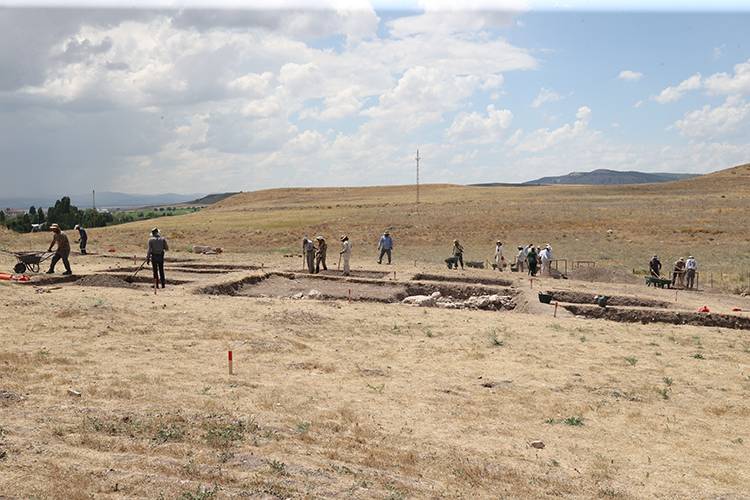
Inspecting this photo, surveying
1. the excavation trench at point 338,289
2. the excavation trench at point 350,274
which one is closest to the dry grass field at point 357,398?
A: the excavation trench at point 338,289

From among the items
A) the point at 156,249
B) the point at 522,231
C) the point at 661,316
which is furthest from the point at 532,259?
the point at 522,231

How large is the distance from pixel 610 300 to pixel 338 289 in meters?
8.60

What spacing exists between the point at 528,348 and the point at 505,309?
7028 mm

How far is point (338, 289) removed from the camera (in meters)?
22.3

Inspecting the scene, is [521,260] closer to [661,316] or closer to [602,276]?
[602,276]

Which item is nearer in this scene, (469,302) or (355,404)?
(355,404)

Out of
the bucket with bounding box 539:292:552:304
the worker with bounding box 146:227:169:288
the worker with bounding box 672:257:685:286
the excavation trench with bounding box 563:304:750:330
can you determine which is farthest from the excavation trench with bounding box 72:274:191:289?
the worker with bounding box 672:257:685:286

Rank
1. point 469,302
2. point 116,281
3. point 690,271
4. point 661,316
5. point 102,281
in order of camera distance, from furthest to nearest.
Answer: point 690,271 → point 469,302 → point 116,281 → point 102,281 → point 661,316

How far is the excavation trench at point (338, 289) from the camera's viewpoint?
20.8 m

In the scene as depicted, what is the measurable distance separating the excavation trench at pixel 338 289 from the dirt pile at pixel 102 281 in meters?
2.86

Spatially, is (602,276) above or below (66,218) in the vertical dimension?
below

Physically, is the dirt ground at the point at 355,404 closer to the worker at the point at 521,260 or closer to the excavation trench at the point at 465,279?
the excavation trench at the point at 465,279

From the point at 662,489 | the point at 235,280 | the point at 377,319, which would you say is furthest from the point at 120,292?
the point at 662,489

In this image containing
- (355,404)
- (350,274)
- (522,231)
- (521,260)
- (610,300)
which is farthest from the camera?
(522,231)
